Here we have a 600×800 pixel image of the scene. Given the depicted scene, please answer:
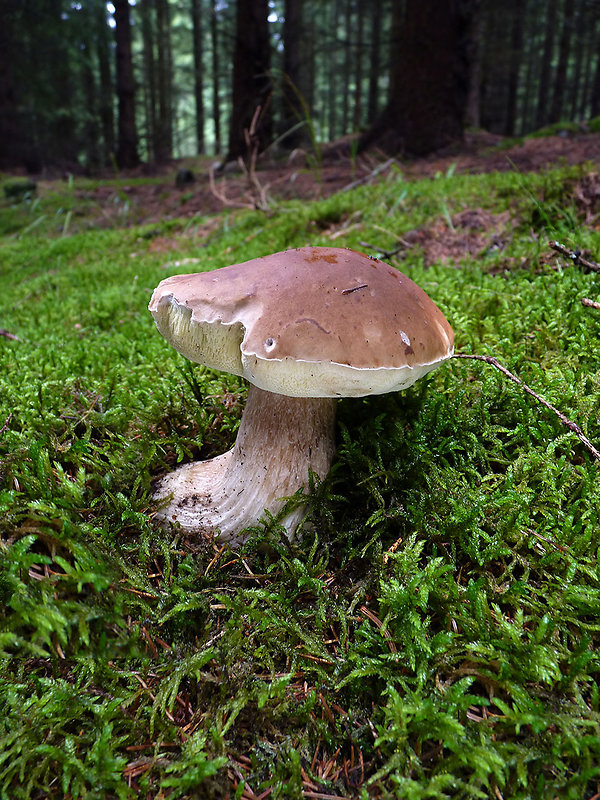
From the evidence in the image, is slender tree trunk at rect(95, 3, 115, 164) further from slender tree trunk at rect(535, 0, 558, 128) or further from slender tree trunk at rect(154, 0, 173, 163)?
slender tree trunk at rect(535, 0, 558, 128)

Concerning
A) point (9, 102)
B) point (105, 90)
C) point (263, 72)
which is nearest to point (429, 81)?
point (263, 72)

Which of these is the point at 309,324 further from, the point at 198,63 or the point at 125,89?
the point at 198,63

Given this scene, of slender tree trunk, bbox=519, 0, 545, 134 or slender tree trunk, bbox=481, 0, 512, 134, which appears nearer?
slender tree trunk, bbox=481, 0, 512, 134

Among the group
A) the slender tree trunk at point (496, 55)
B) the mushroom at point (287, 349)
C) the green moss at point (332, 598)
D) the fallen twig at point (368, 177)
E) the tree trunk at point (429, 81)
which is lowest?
the green moss at point (332, 598)

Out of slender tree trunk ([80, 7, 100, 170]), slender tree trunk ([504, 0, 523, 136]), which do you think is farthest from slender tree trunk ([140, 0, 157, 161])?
slender tree trunk ([504, 0, 523, 136])

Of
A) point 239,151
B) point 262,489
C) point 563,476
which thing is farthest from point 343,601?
point 239,151

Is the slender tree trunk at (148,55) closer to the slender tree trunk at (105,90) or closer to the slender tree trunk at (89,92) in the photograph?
the slender tree trunk at (105,90)

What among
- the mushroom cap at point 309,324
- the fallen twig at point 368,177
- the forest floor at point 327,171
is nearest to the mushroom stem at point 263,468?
the mushroom cap at point 309,324
